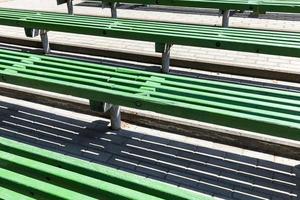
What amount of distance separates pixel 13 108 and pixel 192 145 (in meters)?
2.35

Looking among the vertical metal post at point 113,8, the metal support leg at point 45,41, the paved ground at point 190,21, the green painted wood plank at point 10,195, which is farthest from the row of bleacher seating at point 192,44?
the vertical metal post at point 113,8

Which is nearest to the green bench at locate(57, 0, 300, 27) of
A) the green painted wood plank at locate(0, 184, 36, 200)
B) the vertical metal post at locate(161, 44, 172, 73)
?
the vertical metal post at locate(161, 44, 172, 73)

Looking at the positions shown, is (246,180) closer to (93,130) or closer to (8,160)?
(93,130)

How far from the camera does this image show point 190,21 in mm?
8828

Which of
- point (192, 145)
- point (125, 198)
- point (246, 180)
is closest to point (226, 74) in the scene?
point (192, 145)

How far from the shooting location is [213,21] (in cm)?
889

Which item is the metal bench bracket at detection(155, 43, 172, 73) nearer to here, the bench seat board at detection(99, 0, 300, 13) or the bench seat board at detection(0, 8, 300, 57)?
the bench seat board at detection(0, 8, 300, 57)

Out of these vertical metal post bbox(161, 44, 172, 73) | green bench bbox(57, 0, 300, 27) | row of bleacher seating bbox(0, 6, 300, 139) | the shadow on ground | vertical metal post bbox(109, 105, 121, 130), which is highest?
green bench bbox(57, 0, 300, 27)

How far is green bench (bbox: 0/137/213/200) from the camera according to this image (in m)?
2.20

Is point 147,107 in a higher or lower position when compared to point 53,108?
higher

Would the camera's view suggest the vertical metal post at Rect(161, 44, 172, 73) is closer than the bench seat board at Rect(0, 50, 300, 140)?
No

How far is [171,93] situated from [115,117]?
34.3 inches

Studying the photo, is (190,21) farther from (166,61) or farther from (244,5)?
(166,61)

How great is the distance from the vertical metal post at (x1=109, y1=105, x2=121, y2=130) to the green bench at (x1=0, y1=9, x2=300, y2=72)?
1486 mm
